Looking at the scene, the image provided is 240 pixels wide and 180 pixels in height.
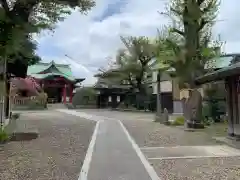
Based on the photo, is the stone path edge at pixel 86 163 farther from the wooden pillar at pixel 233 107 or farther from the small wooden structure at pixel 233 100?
the wooden pillar at pixel 233 107

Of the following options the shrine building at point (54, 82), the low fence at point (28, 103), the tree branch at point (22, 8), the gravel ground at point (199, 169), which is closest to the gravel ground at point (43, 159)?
the gravel ground at point (199, 169)

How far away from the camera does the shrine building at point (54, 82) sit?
51.7 metres

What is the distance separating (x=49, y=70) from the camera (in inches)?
2176

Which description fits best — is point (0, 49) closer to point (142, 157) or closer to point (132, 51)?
point (142, 157)

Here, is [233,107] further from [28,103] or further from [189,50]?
[28,103]

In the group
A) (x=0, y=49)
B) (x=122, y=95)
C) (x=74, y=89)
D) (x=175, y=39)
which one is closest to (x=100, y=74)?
(x=122, y=95)

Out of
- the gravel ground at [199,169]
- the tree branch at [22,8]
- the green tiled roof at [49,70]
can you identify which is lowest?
the gravel ground at [199,169]

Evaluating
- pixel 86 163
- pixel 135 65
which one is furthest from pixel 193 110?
pixel 135 65

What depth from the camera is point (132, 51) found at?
137 ft

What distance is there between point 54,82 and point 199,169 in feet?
154

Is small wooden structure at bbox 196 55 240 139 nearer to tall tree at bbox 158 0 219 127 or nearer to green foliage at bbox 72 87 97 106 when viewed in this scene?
tall tree at bbox 158 0 219 127

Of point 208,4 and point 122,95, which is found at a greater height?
point 208,4

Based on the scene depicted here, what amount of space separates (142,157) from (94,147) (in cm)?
240

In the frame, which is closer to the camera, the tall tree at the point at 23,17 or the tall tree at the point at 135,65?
the tall tree at the point at 23,17
